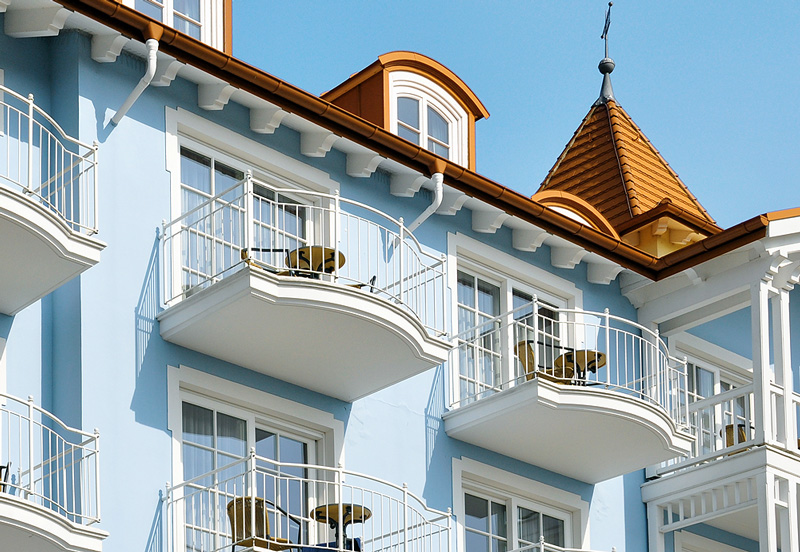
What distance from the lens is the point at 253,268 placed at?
13852 mm

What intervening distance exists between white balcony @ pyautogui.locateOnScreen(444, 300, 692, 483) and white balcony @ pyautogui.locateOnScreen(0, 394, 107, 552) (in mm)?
4669

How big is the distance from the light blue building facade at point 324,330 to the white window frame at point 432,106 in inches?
1.2

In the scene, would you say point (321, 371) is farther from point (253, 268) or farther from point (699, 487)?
point (699, 487)

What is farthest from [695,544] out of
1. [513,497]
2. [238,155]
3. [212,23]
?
[212,23]

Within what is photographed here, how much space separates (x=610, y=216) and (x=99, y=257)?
9.49 m

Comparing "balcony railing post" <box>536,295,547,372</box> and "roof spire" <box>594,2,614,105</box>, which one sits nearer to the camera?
"balcony railing post" <box>536,295,547,372</box>

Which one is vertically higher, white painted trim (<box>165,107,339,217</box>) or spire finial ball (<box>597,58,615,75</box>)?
spire finial ball (<box>597,58,615,75</box>)

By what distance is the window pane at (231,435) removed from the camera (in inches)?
579

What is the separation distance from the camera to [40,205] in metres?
12.7

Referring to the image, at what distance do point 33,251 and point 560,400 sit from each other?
5807 mm

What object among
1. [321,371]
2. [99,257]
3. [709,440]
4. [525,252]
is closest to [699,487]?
[709,440]

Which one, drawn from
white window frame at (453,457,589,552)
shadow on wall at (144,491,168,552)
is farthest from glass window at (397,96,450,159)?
shadow on wall at (144,491,168,552)

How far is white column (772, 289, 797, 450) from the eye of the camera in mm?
17922

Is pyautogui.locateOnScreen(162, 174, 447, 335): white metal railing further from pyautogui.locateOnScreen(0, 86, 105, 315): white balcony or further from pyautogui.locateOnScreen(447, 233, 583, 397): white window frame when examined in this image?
pyautogui.locateOnScreen(0, 86, 105, 315): white balcony
